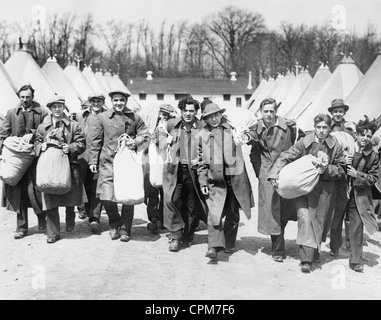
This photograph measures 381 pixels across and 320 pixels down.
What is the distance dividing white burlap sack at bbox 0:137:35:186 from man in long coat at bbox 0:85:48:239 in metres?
0.17

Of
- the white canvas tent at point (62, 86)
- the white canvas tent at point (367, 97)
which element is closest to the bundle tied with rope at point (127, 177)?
the white canvas tent at point (367, 97)

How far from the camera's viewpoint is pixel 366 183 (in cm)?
546

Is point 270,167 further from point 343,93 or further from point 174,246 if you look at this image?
point 343,93

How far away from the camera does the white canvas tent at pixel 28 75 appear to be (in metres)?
16.5

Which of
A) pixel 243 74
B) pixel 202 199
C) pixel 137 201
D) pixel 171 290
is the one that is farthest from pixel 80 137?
pixel 243 74

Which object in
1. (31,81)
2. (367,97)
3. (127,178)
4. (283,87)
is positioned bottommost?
(127,178)

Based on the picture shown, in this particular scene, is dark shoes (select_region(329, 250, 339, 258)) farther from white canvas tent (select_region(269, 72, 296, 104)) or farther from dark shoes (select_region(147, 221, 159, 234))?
white canvas tent (select_region(269, 72, 296, 104))

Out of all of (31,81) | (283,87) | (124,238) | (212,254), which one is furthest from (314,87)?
(212,254)

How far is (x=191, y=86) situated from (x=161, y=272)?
48.8 meters

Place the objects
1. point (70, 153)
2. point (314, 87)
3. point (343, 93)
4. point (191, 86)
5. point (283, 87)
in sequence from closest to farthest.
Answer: point (70, 153), point (343, 93), point (314, 87), point (283, 87), point (191, 86)

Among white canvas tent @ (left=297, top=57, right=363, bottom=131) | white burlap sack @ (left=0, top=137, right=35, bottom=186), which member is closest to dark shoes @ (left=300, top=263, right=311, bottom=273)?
white burlap sack @ (left=0, top=137, right=35, bottom=186)

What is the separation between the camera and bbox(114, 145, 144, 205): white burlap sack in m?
6.09

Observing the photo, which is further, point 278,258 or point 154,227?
point 154,227
